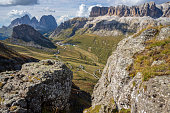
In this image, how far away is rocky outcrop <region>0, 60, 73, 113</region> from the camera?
56.6 ft

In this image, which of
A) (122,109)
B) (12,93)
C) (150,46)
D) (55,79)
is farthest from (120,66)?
(12,93)

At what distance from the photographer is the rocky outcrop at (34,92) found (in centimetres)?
1726

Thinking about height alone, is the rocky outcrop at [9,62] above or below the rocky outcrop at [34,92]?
below

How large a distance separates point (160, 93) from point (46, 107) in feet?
59.3

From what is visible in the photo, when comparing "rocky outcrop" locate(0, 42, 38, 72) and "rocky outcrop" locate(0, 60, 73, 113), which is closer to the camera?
"rocky outcrop" locate(0, 60, 73, 113)

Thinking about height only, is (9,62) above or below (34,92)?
below

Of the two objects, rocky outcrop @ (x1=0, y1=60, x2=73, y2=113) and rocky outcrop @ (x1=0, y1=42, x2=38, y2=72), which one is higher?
rocky outcrop @ (x1=0, y1=60, x2=73, y2=113)

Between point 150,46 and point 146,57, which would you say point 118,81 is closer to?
point 146,57

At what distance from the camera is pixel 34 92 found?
64.4 ft

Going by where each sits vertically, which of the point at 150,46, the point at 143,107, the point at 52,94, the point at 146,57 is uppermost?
the point at 150,46

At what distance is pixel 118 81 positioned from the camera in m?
24.4

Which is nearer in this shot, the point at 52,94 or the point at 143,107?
the point at 143,107

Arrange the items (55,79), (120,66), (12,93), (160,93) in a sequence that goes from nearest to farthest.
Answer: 1. (160,93)
2. (12,93)
3. (55,79)
4. (120,66)

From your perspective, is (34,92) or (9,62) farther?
(9,62)
